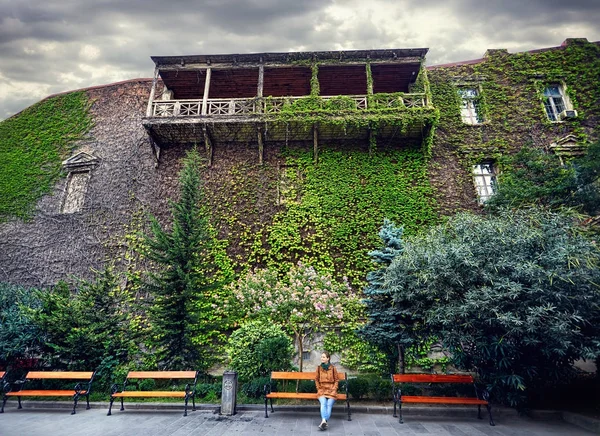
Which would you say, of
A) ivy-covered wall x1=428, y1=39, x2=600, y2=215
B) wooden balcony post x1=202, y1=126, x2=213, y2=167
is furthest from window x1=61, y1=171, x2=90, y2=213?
ivy-covered wall x1=428, y1=39, x2=600, y2=215

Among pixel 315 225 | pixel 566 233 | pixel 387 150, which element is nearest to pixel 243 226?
pixel 315 225

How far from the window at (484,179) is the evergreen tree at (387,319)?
697 cm

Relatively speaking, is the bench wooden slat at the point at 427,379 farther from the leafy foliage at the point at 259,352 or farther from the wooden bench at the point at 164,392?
the wooden bench at the point at 164,392

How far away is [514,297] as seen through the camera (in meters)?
5.79

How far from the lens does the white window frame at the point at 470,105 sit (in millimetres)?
15234

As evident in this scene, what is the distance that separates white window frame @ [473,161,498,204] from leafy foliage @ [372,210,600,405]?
725 cm

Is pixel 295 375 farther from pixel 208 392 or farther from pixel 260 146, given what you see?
pixel 260 146

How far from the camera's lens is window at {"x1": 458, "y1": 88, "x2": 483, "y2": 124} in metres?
15.2

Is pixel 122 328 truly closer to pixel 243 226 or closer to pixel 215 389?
pixel 215 389

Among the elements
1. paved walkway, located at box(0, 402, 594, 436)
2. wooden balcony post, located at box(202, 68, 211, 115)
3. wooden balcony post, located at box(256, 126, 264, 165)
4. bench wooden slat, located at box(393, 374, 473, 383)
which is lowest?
paved walkway, located at box(0, 402, 594, 436)

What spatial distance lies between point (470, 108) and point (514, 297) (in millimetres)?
12846

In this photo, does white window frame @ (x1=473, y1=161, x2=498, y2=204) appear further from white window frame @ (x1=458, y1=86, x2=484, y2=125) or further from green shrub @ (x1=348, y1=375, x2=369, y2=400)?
green shrub @ (x1=348, y1=375, x2=369, y2=400)

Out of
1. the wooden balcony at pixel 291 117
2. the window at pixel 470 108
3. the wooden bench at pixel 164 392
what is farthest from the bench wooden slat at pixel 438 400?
the window at pixel 470 108

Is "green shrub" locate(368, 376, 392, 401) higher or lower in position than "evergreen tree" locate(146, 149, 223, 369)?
lower
